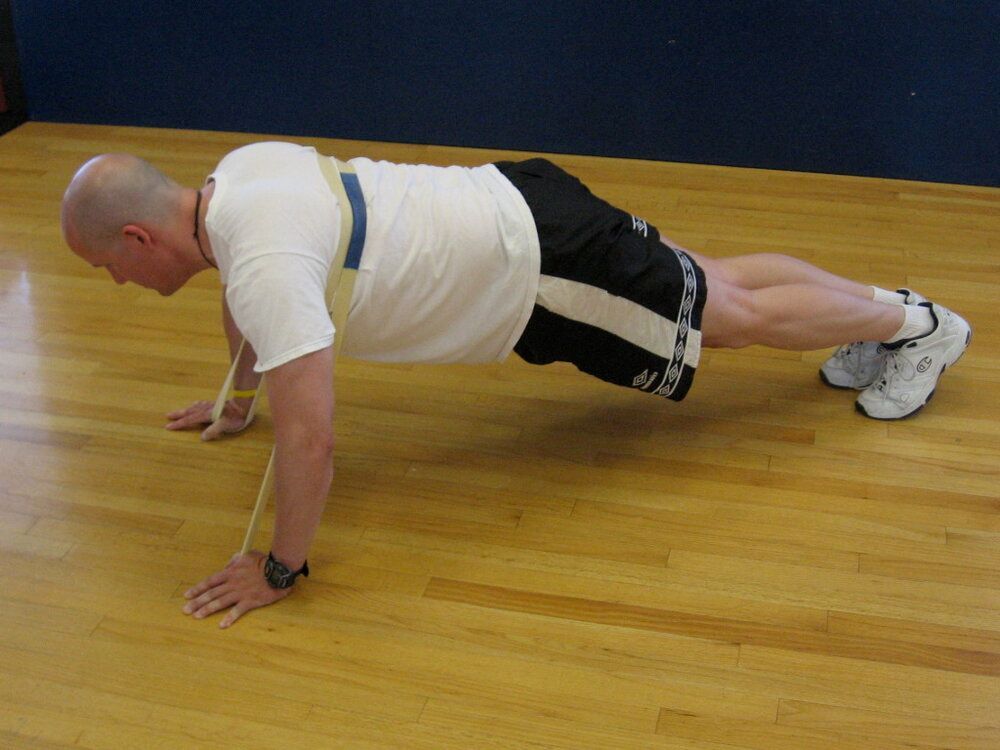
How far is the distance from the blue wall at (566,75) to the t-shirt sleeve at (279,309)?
2083 millimetres

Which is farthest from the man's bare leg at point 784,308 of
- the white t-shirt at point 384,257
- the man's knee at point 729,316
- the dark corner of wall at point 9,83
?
the dark corner of wall at point 9,83

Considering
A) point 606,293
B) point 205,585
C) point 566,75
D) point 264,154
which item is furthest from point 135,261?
point 566,75

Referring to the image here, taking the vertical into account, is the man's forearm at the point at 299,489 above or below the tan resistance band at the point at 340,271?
below

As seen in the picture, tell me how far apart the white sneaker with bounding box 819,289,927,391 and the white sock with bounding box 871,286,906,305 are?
11 cm

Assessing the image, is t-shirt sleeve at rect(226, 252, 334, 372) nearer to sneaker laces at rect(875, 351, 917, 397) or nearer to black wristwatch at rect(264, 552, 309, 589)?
black wristwatch at rect(264, 552, 309, 589)

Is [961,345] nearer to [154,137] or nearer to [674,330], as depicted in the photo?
[674,330]

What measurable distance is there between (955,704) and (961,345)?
86cm

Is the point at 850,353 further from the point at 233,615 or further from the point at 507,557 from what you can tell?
the point at 233,615

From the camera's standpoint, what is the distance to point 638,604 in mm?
1841

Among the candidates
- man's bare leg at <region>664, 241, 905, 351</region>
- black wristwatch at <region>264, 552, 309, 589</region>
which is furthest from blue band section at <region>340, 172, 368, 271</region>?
man's bare leg at <region>664, 241, 905, 351</region>

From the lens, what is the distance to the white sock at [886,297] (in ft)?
7.38

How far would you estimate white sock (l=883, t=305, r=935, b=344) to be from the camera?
224 cm

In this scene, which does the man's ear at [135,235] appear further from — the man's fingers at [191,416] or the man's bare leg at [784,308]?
the man's bare leg at [784,308]

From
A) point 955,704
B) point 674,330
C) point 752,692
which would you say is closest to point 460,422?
point 674,330
